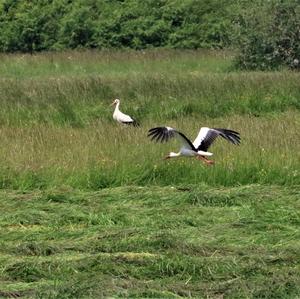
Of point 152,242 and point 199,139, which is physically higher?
point 152,242

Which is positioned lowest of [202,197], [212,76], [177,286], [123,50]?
[123,50]

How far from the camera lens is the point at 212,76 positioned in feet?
57.0

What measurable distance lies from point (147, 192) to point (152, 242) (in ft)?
7.63

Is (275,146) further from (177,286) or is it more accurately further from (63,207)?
(177,286)

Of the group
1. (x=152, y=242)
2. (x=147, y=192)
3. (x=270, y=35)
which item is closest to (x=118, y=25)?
(x=270, y=35)

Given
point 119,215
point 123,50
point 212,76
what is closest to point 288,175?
point 119,215

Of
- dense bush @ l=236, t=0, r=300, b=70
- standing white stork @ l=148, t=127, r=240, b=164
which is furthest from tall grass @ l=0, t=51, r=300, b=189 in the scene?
dense bush @ l=236, t=0, r=300, b=70

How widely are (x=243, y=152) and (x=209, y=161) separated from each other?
52 centimetres

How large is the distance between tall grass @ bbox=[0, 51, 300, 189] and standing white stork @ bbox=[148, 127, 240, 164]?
14cm

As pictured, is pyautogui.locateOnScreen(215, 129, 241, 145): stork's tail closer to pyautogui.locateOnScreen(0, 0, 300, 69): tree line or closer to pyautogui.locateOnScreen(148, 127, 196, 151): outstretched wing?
pyautogui.locateOnScreen(148, 127, 196, 151): outstretched wing

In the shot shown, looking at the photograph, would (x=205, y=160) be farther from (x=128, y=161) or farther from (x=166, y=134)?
(x=128, y=161)

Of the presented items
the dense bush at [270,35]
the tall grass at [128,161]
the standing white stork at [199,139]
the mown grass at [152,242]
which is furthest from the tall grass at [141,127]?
the dense bush at [270,35]

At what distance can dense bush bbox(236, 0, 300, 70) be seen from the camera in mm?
21375

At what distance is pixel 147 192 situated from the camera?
9.05 metres
